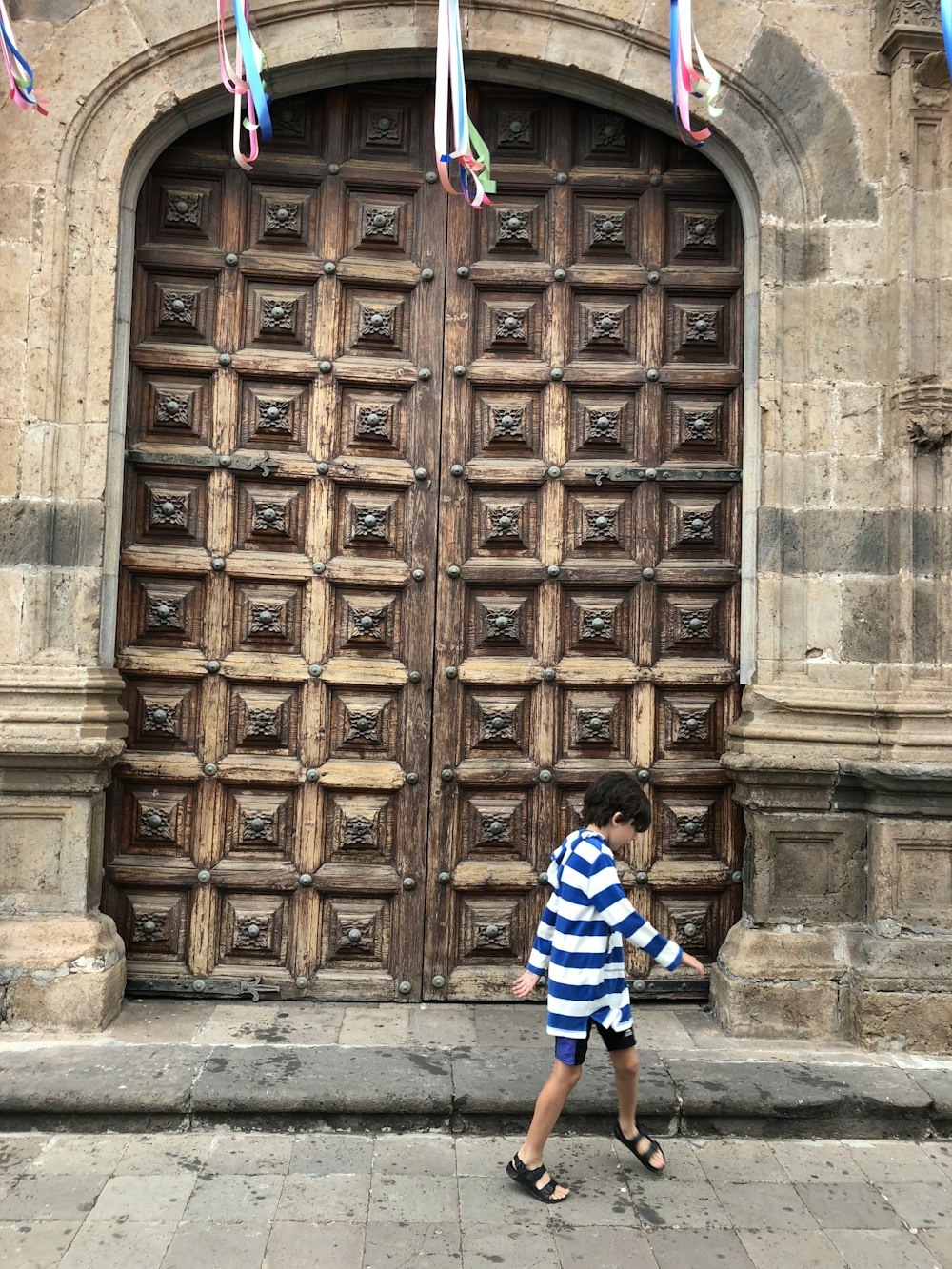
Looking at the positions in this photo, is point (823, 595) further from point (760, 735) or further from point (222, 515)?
point (222, 515)

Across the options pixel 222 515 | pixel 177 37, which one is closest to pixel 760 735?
pixel 222 515

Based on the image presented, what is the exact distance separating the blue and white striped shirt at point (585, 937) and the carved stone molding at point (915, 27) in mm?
3785

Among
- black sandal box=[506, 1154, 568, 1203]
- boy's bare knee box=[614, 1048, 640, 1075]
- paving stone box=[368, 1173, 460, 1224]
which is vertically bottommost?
paving stone box=[368, 1173, 460, 1224]

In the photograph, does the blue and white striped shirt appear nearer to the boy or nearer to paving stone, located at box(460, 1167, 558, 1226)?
the boy

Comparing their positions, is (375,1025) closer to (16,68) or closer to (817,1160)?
(817,1160)

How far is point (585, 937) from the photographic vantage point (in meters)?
3.32

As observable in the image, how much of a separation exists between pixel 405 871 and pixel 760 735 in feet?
5.69

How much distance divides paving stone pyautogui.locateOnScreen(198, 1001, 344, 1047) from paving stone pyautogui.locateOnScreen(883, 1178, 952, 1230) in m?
2.17

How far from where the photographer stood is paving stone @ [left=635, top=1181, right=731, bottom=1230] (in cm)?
325

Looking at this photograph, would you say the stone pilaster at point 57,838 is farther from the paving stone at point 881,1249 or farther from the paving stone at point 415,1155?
the paving stone at point 881,1249

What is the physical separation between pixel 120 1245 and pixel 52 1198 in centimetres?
39

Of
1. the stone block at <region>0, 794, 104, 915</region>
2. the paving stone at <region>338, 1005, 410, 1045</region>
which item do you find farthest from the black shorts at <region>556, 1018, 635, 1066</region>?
the stone block at <region>0, 794, 104, 915</region>

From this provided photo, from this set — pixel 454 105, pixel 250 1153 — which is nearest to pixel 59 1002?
pixel 250 1153

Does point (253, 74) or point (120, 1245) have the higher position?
point (253, 74)
